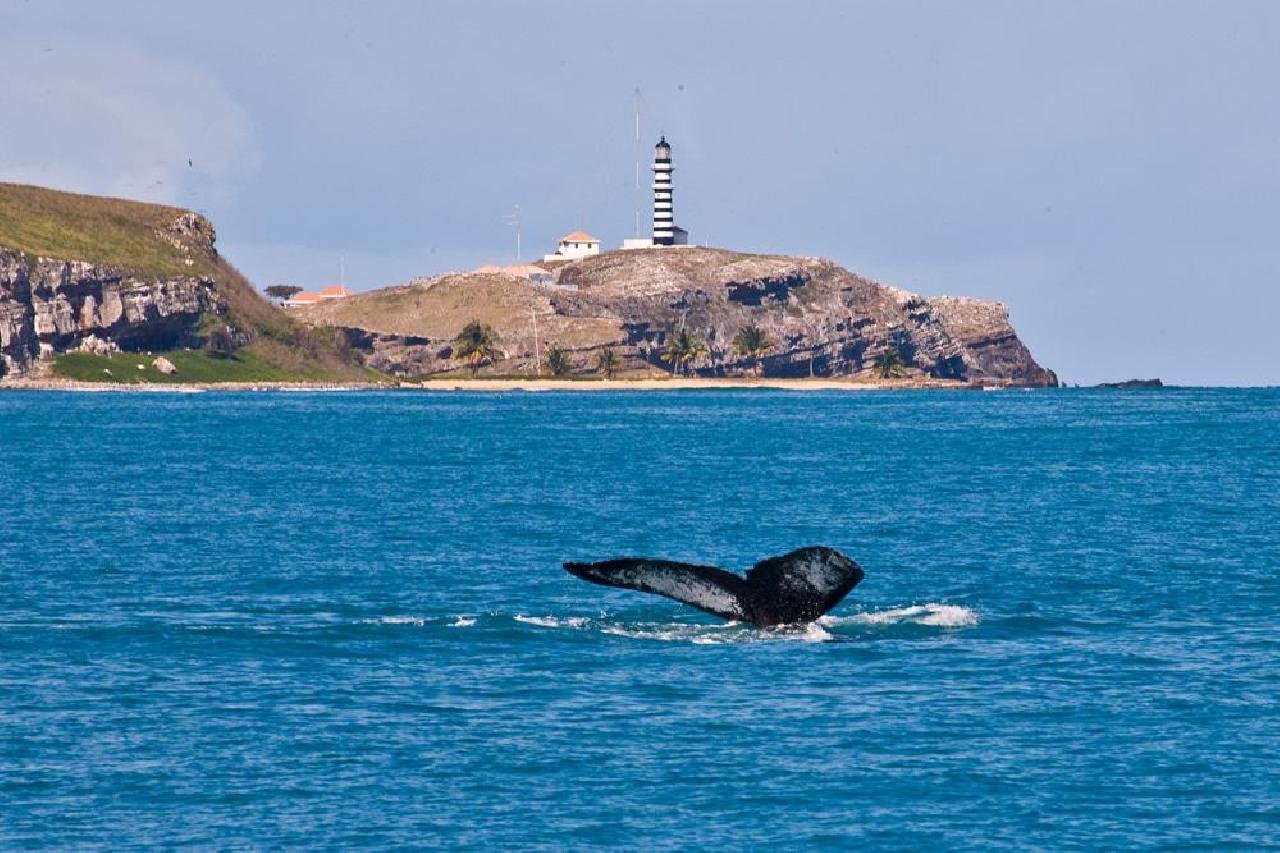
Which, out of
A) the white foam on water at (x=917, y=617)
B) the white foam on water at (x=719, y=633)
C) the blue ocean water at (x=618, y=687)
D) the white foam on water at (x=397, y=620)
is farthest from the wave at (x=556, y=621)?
the white foam on water at (x=917, y=617)

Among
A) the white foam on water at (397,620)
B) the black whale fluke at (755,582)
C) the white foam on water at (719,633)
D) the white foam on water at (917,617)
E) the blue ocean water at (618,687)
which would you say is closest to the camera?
the blue ocean water at (618,687)

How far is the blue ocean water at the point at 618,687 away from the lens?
96.1ft

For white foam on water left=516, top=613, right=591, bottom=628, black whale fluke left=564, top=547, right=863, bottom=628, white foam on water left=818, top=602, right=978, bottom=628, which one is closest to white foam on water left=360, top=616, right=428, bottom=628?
white foam on water left=516, top=613, right=591, bottom=628

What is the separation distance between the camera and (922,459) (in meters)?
135

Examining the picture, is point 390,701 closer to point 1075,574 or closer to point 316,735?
point 316,735

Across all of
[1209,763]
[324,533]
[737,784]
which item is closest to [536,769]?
[737,784]

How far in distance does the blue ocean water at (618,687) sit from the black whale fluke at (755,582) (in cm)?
89

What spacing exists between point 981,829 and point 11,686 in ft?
64.7

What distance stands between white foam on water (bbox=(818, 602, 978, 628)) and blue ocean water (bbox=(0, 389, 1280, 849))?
0.18 metres

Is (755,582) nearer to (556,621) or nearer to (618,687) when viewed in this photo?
(618,687)

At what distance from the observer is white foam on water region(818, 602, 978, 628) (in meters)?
46.2

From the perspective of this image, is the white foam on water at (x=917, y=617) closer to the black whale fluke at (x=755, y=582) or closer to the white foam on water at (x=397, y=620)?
the black whale fluke at (x=755, y=582)

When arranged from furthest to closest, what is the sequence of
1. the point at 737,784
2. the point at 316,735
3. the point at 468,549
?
the point at 468,549 < the point at 316,735 < the point at 737,784

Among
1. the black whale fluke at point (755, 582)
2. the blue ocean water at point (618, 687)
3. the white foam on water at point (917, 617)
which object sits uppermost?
the black whale fluke at point (755, 582)
